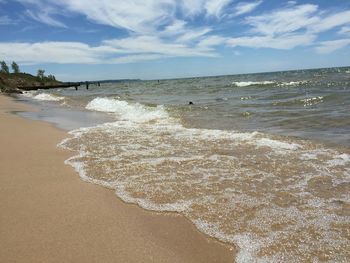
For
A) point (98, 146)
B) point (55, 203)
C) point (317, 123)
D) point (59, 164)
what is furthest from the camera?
point (317, 123)

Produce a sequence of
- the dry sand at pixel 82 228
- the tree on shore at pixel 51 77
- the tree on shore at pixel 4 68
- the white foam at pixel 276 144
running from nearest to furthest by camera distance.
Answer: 1. the dry sand at pixel 82 228
2. the white foam at pixel 276 144
3. the tree on shore at pixel 4 68
4. the tree on shore at pixel 51 77

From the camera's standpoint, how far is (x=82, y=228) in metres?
3.71

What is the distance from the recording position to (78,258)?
3139 millimetres

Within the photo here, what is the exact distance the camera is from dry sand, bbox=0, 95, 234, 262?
321 centimetres

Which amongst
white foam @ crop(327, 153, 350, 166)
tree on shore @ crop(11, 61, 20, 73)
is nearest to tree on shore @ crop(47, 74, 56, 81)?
tree on shore @ crop(11, 61, 20, 73)

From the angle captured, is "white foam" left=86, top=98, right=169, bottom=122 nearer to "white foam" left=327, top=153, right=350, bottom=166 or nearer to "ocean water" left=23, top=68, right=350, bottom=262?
"ocean water" left=23, top=68, right=350, bottom=262

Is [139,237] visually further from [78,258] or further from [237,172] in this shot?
[237,172]

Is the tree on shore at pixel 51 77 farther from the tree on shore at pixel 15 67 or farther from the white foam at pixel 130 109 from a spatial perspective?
the white foam at pixel 130 109

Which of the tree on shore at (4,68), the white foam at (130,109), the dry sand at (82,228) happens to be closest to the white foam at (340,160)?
the dry sand at (82,228)

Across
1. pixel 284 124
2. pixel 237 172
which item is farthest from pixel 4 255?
pixel 284 124

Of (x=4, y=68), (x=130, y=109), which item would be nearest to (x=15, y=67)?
(x=4, y=68)

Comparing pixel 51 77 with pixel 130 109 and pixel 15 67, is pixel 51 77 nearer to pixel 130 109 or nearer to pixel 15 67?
pixel 15 67

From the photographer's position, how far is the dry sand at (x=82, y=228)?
321cm

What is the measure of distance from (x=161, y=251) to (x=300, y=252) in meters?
Answer: 1.28
